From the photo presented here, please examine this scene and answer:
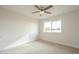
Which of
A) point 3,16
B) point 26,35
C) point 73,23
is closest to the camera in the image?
point 3,16

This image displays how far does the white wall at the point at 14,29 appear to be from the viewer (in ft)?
11.3

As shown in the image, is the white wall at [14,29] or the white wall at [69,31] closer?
the white wall at [14,29]

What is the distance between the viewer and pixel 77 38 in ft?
11.9

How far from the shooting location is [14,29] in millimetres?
3967

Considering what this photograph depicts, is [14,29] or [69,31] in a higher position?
[14,29]

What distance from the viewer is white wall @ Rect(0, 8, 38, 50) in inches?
135

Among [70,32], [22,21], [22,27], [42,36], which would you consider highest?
[22,21]

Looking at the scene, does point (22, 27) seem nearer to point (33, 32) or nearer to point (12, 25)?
point (12, 25)

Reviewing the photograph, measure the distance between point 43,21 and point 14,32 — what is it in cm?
260

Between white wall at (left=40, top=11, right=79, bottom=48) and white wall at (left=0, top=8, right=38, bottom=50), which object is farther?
white wall at (left=40, top=11, right=79, bottom=48)

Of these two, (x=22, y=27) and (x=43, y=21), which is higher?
(x=43, y=21)
